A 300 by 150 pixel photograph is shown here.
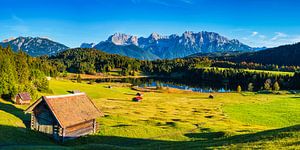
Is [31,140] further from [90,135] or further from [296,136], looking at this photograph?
[296,136]

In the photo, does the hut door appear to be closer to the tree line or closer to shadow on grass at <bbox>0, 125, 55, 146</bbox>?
shadow on grass at <bbox>0, 125, 55, 146</bbox>

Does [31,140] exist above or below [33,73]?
below

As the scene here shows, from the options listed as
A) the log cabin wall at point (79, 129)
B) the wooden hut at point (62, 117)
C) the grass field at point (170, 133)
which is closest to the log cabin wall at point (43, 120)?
the wooden hut at point (62, 117)

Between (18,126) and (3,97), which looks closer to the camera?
(18,126)

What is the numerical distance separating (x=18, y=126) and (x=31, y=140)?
7.02m

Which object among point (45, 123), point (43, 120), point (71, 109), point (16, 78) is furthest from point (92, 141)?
point (16, 78)

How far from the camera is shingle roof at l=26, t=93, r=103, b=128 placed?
47.1m

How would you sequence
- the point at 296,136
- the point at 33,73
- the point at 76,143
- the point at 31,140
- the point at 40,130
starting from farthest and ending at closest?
the point at 33,73
the point at 40,130
the point at 76,143
the point at 31,140
the point at 296,136

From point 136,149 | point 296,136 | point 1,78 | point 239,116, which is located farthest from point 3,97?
point 296,136

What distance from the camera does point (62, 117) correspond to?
4712cm

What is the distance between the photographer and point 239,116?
80.6 meters

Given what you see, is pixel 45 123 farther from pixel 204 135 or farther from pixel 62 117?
pixel 204 135

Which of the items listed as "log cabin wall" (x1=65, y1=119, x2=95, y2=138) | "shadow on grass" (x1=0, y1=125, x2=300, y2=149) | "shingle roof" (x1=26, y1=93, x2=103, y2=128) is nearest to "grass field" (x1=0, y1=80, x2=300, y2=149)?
"shadow on grass" (x1=0, y1=125, x2=300, y2=149)

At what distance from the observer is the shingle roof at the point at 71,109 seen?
47.1 meters
